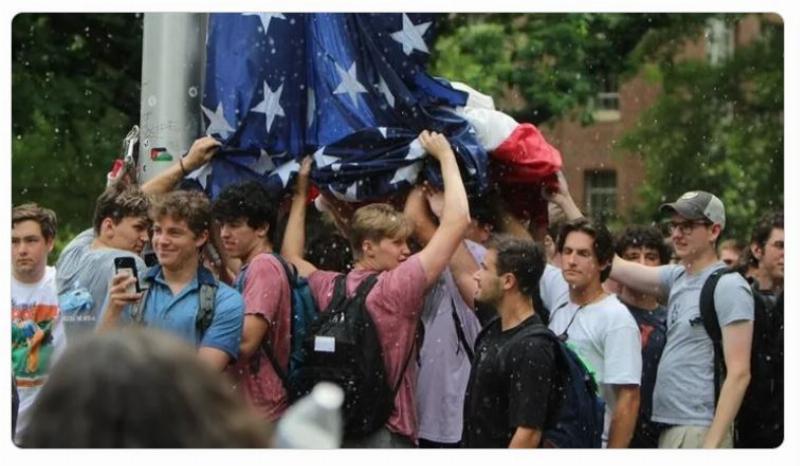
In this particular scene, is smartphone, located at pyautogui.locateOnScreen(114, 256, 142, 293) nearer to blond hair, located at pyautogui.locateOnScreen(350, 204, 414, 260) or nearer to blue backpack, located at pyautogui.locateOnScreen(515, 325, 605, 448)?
blond hair, located at pyautogui.locateOnScreen(350, 204, 414, 260)

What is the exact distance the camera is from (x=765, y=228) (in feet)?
19.9

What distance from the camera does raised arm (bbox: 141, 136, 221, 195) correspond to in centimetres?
580

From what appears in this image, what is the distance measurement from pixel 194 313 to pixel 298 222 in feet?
1.87

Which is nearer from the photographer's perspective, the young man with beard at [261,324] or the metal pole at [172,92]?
the young man with beard at [261,324]

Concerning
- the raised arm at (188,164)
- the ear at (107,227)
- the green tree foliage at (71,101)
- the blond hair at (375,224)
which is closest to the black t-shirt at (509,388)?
the blond hair at (375,224)

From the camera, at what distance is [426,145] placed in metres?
5.64

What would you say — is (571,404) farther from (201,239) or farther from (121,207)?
(121,207)

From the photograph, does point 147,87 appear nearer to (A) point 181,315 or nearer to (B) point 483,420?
(A) point 181,315

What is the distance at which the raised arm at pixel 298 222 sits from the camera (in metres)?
5.72

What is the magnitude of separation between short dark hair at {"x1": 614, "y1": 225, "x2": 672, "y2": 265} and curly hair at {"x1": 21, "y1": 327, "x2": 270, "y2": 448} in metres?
4.89

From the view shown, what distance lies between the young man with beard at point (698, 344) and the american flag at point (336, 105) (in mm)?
778

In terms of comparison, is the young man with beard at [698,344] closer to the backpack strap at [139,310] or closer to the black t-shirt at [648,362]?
the black t-shirt at [648,362]

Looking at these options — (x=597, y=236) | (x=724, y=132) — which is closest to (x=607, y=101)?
(x=724, y=132)
